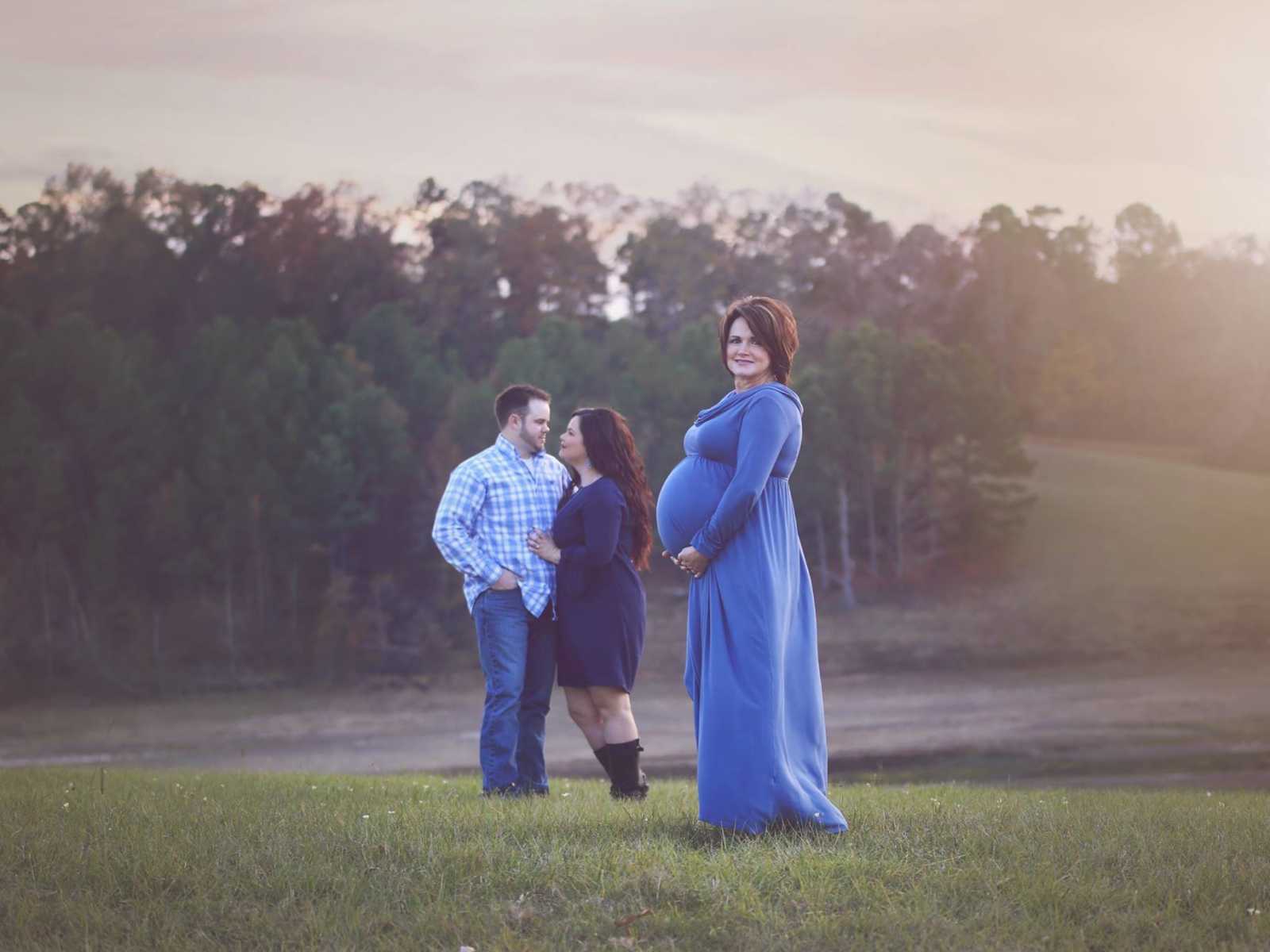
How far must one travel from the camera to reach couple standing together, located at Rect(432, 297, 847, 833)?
6727mm

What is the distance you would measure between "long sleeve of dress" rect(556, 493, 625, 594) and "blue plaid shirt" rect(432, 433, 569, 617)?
334mm

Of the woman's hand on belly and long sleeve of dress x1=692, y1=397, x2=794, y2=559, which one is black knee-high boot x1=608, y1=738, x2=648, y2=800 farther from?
long sleeve of dress x1=692, y1=397, x2=794, y2=559

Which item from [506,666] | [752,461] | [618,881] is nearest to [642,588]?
[506,666]

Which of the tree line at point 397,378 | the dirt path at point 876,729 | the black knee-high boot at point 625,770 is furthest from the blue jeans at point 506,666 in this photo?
the tree line at point 397,378

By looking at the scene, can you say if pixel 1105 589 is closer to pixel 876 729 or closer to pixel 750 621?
pixel 876 729

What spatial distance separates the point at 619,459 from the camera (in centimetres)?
888

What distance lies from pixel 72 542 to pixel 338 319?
11.2 m

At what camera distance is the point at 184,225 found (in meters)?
44.9

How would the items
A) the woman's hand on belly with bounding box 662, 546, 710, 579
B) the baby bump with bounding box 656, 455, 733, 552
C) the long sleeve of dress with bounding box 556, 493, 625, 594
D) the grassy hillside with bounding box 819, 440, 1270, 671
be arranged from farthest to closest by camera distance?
the grassy hillside with bounding box 819, 440, 1270, 671, the long sleeve of dress with bounding box 556, 493, 625, 594, the baby bump with bounding box 656, 455, 733, 552, the woman's hand on belly with bounding box 662, 546, 710, 579

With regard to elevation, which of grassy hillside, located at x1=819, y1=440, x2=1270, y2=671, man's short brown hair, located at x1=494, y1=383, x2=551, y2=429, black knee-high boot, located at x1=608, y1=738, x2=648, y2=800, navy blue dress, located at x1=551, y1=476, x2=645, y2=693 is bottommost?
grassy hillside, located at x1=819, y1=440, x2=1270, y2=671

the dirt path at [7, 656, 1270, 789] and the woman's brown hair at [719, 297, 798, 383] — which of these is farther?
the dirt path at [7, 656, 1270, 789]

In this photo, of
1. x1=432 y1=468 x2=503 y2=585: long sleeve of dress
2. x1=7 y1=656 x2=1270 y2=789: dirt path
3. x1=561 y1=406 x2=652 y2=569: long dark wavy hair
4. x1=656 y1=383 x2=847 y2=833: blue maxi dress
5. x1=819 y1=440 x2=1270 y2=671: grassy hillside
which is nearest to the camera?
x1=656 y1=383 x2=847 y2=833: blue maxi dress

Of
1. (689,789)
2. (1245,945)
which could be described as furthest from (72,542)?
(1245,945)

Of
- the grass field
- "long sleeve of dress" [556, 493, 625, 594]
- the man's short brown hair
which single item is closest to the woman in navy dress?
"long sleeve of dress" [556, 493, 625, 594]
